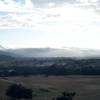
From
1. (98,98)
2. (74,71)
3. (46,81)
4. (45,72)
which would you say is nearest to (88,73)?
(74,71)

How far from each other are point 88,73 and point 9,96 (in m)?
54.7

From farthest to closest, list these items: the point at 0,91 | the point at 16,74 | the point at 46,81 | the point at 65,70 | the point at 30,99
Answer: the point at 65,70 → the point at 16,74 → the point at 46,81 → the point at 0,91 → the point at 30,99

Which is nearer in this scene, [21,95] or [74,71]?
[21,95]

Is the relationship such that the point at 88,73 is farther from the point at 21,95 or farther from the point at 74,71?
the point at 21,95

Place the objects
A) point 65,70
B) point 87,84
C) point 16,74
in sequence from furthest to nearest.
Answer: point 65,70, point 16,74, point 87,84

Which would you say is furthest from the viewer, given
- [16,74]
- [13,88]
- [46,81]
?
[16,74]

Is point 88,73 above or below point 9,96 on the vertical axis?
below

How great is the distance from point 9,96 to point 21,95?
1.88 metres

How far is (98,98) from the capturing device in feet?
177

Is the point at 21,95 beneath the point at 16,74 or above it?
above

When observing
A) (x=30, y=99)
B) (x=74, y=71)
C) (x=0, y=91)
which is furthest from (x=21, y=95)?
(x=74, y=71)

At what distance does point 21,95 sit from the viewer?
2061 inches

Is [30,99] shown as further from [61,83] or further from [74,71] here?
[74,71]

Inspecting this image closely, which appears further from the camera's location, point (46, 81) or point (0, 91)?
point (46, 81)
